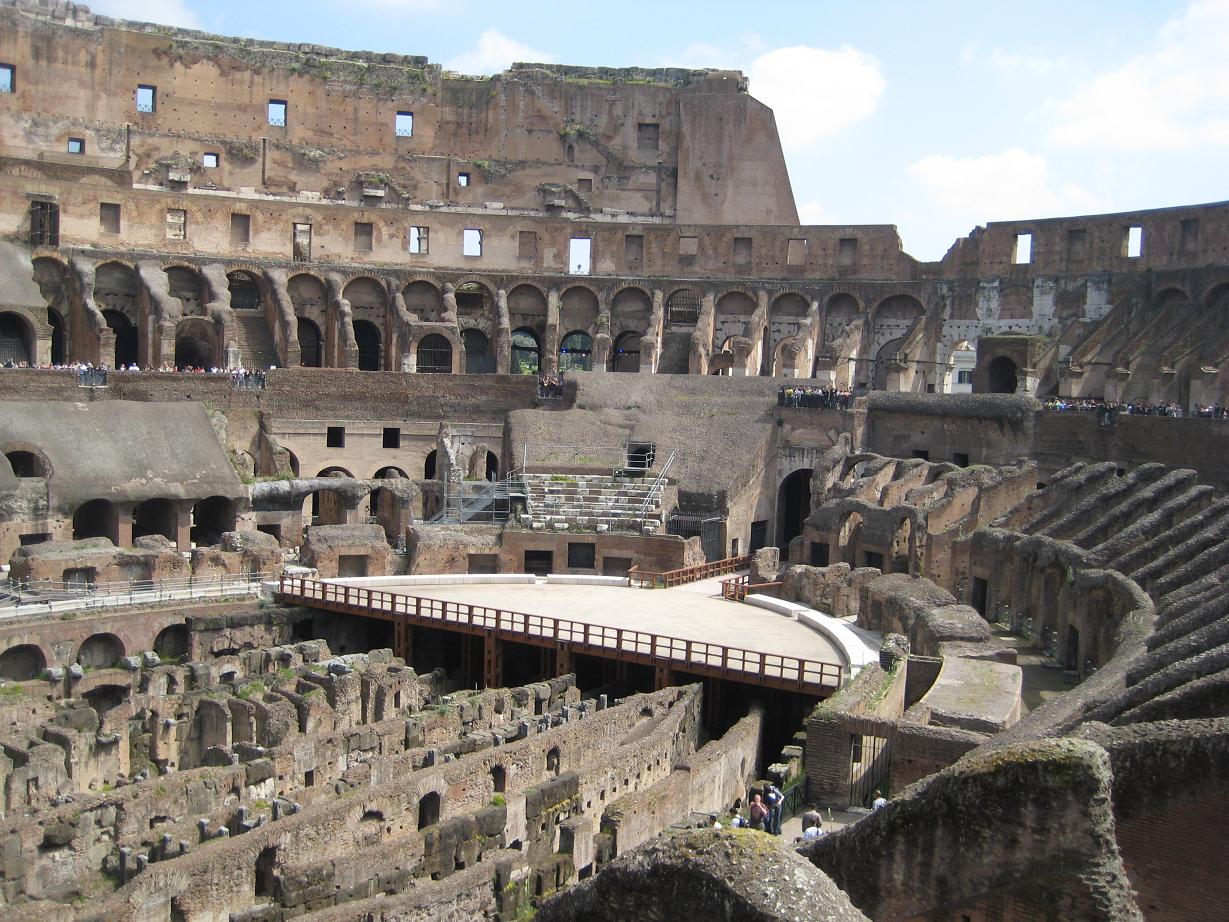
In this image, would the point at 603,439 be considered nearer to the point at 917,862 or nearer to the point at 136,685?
the point at 136,685

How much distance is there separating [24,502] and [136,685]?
25.8 ft

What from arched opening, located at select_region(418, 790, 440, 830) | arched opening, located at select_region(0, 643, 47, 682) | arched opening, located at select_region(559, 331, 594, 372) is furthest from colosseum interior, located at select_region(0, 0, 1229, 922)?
arched opening, located at select_region(559, 331, 594, 372)

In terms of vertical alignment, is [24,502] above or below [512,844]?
above

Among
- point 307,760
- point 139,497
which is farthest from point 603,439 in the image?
point 307,760

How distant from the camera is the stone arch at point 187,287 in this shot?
43.3 meters

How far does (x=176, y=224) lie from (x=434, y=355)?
387 inches

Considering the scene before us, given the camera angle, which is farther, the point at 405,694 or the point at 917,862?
the point at 405,694

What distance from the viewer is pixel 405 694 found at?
25625 mm

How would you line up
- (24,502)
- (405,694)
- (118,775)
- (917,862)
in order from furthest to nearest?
(24,502) → (405,694) → (118,775) → (917,862)

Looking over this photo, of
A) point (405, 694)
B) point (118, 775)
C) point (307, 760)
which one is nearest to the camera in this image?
point (307, 760)

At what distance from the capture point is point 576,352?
171 ft

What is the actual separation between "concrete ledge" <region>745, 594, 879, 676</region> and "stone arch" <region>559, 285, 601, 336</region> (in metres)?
18.2

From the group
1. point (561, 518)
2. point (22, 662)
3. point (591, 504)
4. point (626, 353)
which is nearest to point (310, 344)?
point (626, 353)

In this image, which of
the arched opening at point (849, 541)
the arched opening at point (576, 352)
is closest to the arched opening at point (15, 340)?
the arched opening at point (576, 352)
